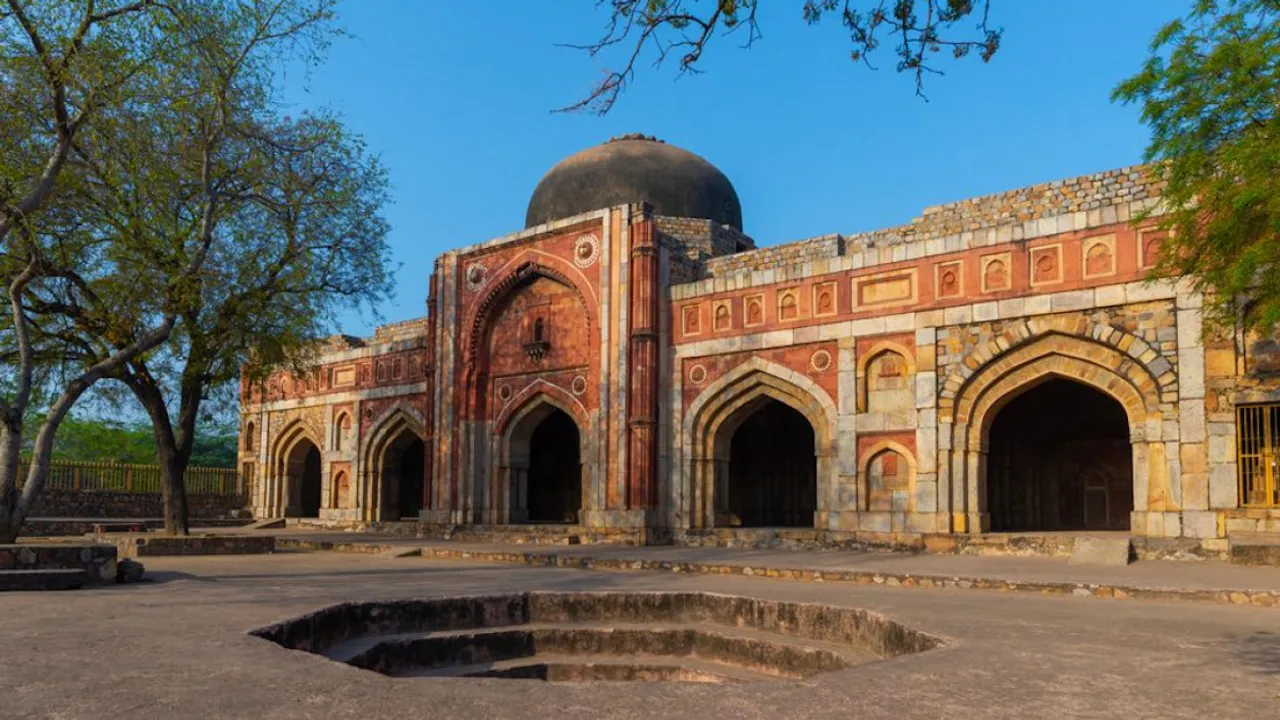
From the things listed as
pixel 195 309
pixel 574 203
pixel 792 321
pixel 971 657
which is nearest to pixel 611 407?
pixel 792 321

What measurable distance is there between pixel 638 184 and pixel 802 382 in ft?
23.6

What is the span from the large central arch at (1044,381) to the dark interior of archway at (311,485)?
62.5 ft

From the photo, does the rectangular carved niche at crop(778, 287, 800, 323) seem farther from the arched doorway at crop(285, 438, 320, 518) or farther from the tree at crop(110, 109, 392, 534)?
the arched doorway at crop(285, 438, 320, 518)

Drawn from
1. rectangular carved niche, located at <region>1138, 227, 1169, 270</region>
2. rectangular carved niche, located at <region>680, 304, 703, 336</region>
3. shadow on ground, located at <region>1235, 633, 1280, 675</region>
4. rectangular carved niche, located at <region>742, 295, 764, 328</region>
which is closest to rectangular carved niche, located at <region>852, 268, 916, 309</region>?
rectangular carved niche, located at <region>742, 295, 764, 328</region>

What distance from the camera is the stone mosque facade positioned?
12256 millimetres

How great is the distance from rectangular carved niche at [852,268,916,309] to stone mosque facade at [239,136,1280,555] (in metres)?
0.03

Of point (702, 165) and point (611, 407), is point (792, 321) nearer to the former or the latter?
point (611, 407)

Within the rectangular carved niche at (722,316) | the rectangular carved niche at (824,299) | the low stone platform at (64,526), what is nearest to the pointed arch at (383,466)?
the low stone platform at (64,526)

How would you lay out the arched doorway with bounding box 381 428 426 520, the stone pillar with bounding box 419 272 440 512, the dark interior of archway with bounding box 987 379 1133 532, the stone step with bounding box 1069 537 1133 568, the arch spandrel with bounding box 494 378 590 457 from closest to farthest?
the stone step with bounding box 1069 537 1133 568 → the dark interior of archway with bounding box 987 379 1133 532 → the arch spandrel with bounding box 494 378 590 457 → the stone pillar with bounding box 419 272 440 512 → the arched doorway with bounding box 381 428 426 520

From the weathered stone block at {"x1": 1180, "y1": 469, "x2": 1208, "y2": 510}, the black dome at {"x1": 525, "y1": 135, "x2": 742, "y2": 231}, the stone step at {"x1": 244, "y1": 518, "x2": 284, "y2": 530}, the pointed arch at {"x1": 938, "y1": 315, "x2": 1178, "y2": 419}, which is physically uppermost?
the black dome at {"x1": 525, "y1": 135, "x2": 742, "y2": 231}

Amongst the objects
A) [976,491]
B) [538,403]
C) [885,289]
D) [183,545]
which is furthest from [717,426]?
[183,545]

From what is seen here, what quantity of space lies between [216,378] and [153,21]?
7.50m

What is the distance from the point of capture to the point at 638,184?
21.0 metres

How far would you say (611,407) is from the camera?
57.5ft
